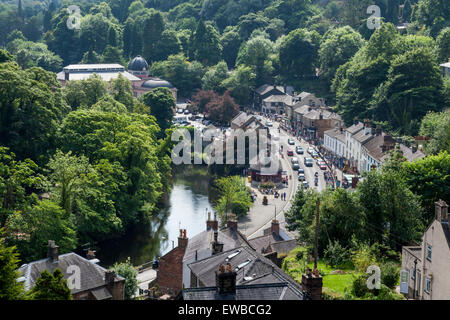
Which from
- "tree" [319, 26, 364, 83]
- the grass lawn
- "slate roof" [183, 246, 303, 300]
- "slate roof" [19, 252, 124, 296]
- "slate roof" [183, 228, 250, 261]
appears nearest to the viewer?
"slate roof" [183, 246, 303, 300]

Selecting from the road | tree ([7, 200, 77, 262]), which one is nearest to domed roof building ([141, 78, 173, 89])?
the road

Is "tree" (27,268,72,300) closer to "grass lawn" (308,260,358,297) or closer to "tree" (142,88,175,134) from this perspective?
"grass lawn" (308,260,358,297)

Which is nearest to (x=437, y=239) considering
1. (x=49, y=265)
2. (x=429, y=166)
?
(x=429, y=166)

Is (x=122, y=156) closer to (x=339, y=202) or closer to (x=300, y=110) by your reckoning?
(x=339, y=202)

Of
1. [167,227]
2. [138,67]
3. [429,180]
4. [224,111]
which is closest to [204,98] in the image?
[224,111]

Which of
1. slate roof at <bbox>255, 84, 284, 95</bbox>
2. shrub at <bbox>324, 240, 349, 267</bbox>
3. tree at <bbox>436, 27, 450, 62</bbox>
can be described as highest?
tree at <bbox>436, 27, 450, 62</bbox>

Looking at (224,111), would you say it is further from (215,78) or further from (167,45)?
(167,45)

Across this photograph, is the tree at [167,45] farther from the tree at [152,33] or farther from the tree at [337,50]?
the tree at [337,50]
